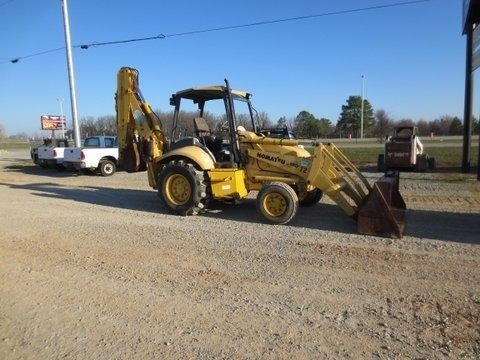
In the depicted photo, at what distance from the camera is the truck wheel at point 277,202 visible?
8.73 m

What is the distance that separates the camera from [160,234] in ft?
27.1

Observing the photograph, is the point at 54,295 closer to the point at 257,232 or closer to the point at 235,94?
the point at 257,232

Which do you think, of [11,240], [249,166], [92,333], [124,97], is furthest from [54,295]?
[124,97]

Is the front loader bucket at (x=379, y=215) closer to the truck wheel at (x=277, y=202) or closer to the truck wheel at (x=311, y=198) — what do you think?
the truck wheel at (x=277, y=202)

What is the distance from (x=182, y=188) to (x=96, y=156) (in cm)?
1115

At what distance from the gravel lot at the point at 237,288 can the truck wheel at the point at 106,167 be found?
10.2 metres

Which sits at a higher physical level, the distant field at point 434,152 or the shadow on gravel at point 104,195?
the shadow on gravel at point 104,195

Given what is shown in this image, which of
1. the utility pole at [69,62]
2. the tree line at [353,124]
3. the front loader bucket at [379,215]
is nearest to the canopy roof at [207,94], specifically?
the front loader bucket at [379,215]

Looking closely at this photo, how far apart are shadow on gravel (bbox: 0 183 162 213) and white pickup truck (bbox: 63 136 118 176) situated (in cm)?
373

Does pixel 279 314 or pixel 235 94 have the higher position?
pixel 235 94

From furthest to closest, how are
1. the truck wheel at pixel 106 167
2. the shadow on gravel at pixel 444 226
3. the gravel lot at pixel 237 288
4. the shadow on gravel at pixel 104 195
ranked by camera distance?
1. the truck wheel at pixel 106 167
2. the shadow on gravel at pixel 104 195
3. the shadow on gravel at pixel 444 226
4. the gravel lot at pixel 237 288

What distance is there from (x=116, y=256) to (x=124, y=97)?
5.69 meters

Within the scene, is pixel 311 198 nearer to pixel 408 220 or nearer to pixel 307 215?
pixel 307 215

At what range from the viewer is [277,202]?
894 centimetres
